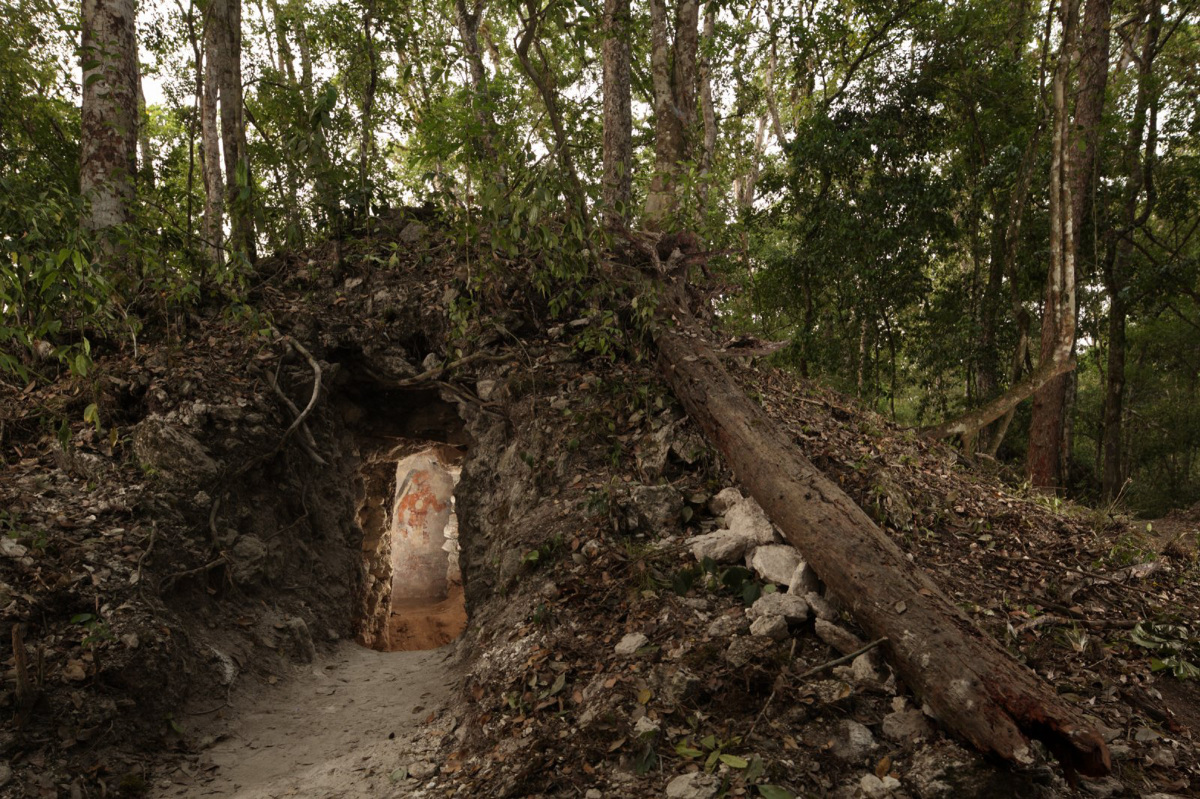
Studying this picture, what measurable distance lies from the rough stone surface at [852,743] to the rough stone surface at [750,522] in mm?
1157

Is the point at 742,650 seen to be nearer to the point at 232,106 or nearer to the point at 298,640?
the point at 298,640

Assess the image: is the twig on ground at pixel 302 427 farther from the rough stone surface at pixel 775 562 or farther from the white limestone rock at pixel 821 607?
the white limestone rock at pixel 821 607

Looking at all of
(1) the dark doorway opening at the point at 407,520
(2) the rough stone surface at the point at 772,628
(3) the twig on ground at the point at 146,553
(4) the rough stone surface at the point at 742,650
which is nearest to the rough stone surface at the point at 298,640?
(3) the twig on ground at the point at 146,553

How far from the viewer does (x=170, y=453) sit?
4.73m

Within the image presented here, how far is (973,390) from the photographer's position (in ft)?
35.7

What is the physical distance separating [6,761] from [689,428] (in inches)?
163

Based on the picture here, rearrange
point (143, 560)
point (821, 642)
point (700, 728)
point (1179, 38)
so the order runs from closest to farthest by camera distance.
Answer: point (700, 728) < point (821, 642) < point (143, 560) < point (1179, 38)

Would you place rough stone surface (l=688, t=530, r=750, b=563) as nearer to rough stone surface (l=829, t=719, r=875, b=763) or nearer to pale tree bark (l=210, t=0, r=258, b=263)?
rough stone surface (l=829, t=719, r=875, b=763)

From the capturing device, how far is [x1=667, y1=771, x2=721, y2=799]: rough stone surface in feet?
8.33

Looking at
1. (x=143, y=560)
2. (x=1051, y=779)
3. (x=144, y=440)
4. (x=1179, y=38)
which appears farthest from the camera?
(x=1179, y=38)

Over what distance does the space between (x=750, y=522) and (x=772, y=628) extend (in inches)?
31.1

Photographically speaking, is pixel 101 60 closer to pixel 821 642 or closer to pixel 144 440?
pixel 144 440

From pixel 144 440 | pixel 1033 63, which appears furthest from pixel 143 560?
pixel 1033 63

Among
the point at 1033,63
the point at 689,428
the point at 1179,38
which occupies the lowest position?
the point at 689,428
